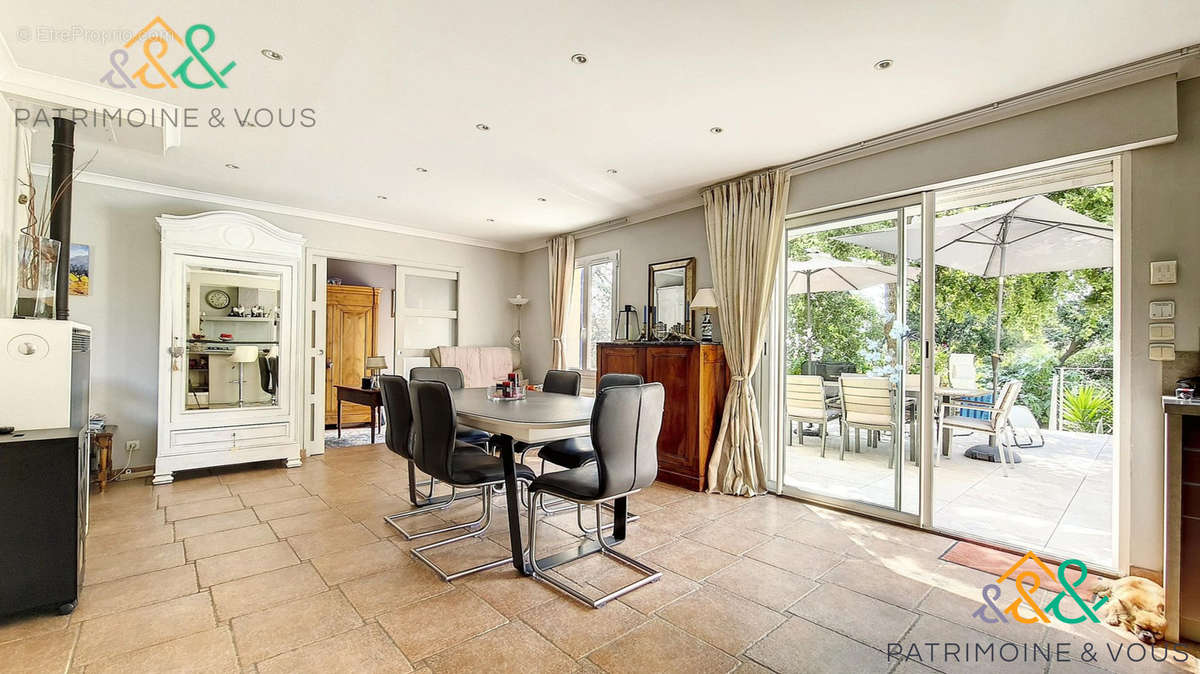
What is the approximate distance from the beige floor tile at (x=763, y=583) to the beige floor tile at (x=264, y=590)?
1926mm

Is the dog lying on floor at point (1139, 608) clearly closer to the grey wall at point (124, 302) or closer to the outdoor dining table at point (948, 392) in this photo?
the outdoor dining table at point (948, 392)

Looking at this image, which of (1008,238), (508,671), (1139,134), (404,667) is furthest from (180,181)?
(1008,238)

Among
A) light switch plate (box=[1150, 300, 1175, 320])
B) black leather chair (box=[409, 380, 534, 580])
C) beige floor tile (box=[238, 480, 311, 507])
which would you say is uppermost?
light switch plate (box=[1150, 300, 1175, 320])

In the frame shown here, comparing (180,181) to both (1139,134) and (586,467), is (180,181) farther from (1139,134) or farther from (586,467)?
(1139,134)

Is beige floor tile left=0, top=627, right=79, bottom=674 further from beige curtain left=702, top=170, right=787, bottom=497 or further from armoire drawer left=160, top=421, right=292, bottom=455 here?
beige curtain left=702, top=170, right=787, bottom=497

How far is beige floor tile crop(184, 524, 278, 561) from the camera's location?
9.06 ft

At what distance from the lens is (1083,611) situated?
2.23m

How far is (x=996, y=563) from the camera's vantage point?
106 inches

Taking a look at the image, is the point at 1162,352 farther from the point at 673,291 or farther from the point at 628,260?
the point at 628,260

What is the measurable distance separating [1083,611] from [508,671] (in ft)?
8.24

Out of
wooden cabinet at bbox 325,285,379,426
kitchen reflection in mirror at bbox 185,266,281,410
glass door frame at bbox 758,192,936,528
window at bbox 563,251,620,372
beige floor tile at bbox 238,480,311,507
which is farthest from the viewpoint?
wooden cabinet at bbox 325,285,379,426

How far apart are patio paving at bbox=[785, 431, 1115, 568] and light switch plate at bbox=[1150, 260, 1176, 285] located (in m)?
1.42

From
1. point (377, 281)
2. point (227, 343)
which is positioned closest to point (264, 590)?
point (227, 343)

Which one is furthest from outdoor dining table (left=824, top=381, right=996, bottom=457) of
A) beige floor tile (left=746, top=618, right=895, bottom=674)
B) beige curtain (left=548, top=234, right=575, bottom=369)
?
beige curtain (left=548, top=234, right=575, bottom=369)
